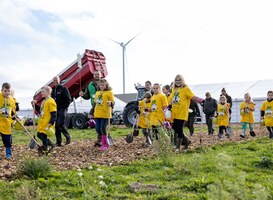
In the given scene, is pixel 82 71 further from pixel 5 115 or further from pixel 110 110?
pixel 5 115

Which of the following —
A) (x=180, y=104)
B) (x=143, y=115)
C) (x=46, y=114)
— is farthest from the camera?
(x=143, y=115)

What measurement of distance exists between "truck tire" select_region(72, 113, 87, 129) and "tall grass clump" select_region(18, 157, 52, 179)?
626 inches

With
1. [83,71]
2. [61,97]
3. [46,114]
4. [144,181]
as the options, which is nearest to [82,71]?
[83,71]

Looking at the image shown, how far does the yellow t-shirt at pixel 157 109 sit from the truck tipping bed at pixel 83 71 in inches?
361

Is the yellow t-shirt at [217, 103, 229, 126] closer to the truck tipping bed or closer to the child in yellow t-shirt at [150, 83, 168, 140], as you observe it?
the child in yellow t-shirt at [150, 83, 168, 140]

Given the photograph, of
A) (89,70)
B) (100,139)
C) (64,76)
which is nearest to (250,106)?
(100,139)

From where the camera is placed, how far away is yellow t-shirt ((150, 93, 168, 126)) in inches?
405

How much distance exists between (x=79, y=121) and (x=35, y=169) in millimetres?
16476

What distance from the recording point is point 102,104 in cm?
1035

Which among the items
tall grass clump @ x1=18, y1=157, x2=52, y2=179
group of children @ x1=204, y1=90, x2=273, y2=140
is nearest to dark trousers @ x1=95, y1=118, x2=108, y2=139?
tall grass clump @ x1=18, y1=157, x2=52, y2=179

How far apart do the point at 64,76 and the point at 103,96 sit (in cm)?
986

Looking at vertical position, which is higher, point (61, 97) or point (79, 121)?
point (61, 97)

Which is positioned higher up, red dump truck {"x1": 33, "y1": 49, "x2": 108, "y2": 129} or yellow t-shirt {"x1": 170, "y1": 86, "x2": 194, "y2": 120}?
red dump truck {"x1": 33, "y1": 49, "x2": 108, "y2": 129}

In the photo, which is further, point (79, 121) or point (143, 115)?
point (79, 121)
